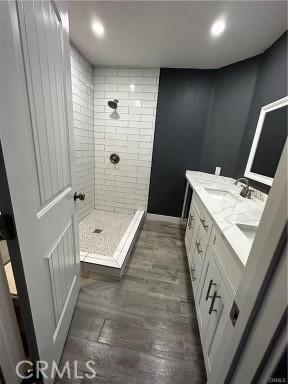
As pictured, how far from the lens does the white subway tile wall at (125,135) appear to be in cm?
243

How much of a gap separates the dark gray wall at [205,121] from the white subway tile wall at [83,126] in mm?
1047

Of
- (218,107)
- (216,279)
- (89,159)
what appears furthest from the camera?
(89,159)

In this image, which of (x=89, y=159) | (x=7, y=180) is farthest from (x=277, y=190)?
(x=89, y=159)

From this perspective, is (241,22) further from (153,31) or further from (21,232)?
(21,232)

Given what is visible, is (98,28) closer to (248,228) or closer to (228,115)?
(228,115)

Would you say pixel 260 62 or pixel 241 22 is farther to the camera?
pixel 260 62

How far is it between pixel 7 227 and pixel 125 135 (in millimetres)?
2359

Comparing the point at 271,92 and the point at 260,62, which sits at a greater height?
the point at 260,62

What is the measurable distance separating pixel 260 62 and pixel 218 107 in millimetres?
604

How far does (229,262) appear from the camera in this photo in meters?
0.80

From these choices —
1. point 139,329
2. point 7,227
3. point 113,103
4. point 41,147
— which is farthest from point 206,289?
point 113,103

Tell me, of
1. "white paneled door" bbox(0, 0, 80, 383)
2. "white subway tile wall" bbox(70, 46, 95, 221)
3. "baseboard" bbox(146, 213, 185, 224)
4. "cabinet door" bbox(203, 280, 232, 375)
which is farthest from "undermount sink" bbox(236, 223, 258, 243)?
"white subway tile wall" bbox(70, 46, 95, 221)

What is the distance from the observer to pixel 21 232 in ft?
1.91

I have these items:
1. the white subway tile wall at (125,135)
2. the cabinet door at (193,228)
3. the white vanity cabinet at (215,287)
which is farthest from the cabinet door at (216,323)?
the white subway tile wall at (125,135)
